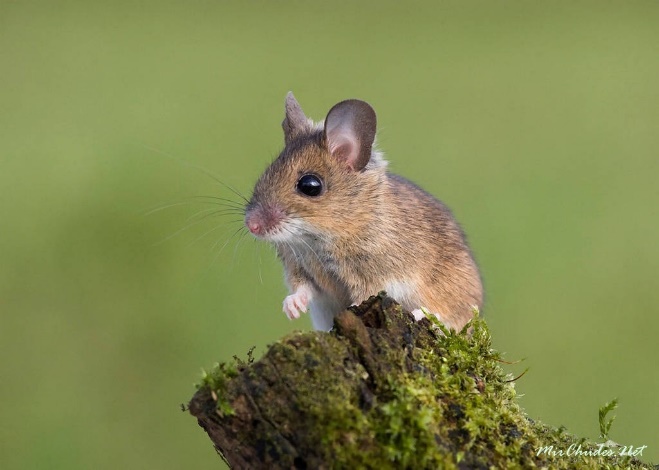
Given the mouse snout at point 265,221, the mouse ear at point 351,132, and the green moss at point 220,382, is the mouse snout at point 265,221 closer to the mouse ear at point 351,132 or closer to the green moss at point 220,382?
the mouse ear at point 351,132

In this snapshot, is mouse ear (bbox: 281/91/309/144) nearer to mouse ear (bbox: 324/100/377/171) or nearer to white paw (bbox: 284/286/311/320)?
mouse ear (bbox: 324/100/377/171)

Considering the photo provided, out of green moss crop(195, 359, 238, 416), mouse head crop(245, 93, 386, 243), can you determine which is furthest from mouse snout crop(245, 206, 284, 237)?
green moss crop(195, 359, 238, 416)

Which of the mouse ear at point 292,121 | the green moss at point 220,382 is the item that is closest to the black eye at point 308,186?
the mouse ear at point 292,121

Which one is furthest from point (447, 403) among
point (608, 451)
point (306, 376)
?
point (608, 451)

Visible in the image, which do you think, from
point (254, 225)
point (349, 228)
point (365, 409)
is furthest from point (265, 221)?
point (365, 409)

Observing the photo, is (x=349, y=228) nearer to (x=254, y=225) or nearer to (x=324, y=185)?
(x=324, y=185)

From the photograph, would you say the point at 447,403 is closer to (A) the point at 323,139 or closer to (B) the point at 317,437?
(B) the point at 317,437
